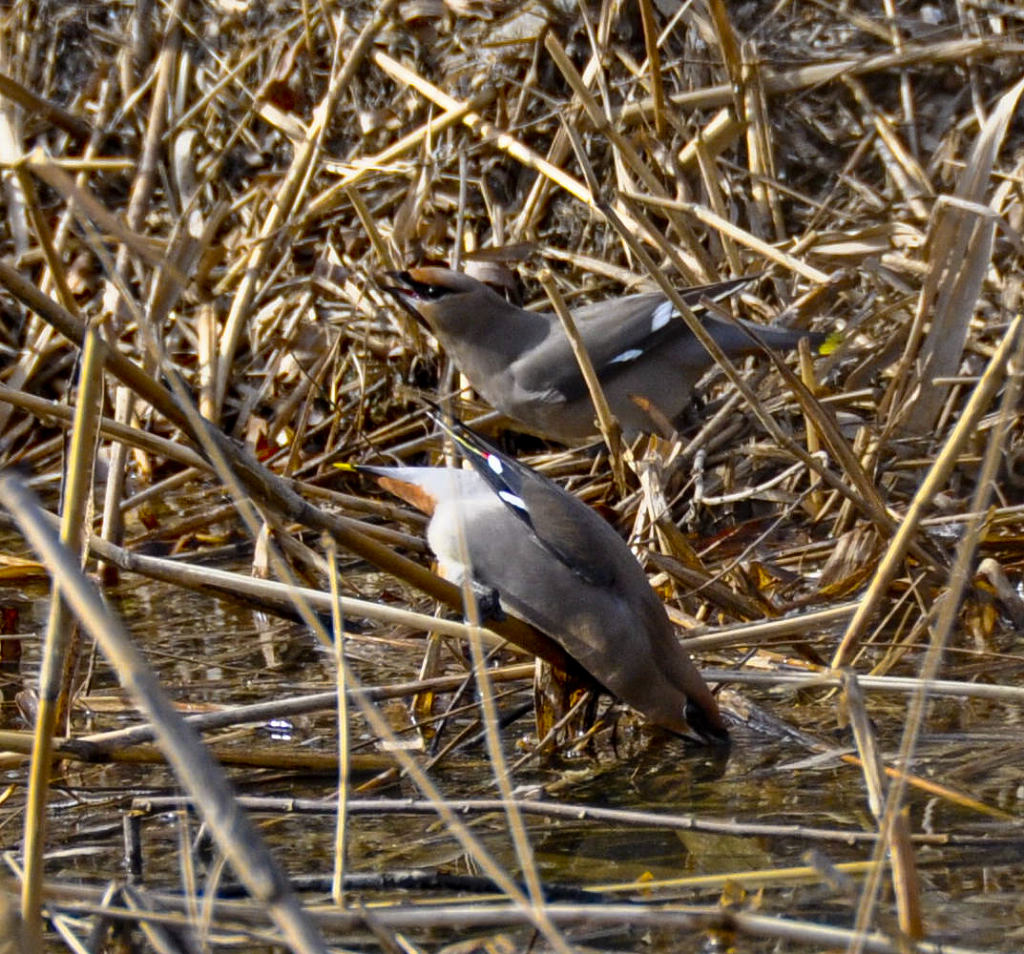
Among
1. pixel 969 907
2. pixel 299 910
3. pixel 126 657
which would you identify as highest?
pixel 126 657

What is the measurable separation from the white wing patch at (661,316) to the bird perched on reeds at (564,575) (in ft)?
5.01

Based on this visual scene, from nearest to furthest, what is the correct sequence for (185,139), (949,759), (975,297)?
(949,759) → (975,297) → (185,139)

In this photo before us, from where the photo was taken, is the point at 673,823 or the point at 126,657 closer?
the point at 126,657

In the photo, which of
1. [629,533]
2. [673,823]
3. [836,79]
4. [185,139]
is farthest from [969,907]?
[185,139]

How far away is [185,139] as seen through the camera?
694 centimetres

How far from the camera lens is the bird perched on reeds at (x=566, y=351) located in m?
5.35

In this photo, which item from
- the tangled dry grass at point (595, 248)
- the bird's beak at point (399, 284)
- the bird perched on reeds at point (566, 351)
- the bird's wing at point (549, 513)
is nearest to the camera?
the bird's wing at point (549, 513)

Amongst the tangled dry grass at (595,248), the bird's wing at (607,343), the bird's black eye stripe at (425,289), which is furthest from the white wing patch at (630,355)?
the bird's black eye stripe at (425,289)

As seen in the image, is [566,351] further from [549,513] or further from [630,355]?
[549,513]

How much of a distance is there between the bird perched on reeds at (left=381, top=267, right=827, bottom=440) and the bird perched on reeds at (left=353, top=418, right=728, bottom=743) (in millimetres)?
1344

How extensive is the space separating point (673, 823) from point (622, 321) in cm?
315

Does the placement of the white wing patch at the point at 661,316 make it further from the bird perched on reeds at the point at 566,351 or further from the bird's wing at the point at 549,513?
the bird's wing at the point at 549,513

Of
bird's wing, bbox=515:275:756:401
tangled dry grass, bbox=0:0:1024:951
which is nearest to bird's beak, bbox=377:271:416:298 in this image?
tangled dry grass, bbox=0:0:1024:951

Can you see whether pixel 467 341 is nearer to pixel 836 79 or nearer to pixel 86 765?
pixel 836 79
